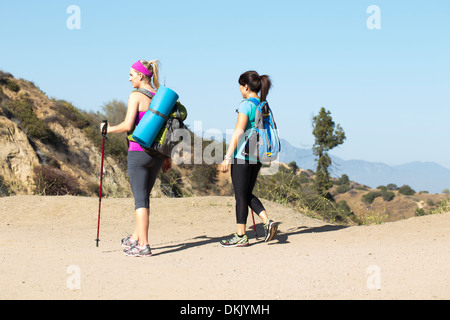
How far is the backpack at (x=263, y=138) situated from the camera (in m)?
6.36

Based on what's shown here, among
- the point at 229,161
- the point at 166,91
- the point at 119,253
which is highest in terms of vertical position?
the point at 166,91

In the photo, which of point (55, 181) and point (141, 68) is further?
point (55, 181)

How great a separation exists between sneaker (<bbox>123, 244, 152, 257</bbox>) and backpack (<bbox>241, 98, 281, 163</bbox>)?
166 cm

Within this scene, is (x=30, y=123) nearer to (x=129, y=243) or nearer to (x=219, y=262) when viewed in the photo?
(x=129, y=243)

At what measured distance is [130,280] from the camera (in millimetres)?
5008

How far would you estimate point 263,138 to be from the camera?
6410 millimetres

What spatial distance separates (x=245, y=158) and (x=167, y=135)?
105cm

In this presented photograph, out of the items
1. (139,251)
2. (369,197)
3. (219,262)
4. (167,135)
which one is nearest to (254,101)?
(167,135)

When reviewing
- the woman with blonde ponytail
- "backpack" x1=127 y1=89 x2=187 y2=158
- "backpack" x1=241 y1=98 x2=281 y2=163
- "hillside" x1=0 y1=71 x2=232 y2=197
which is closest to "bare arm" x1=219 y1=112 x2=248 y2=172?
"backpack" x1=241 y1=98 x2=281 y2=163

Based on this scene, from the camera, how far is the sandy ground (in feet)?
15.1

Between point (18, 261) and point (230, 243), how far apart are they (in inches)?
104

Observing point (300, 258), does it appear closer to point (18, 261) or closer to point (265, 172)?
point (18, 261)

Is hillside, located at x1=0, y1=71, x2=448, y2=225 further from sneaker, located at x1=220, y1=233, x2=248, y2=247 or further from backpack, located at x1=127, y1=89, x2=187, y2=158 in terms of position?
backpack, located at x1=127, y1=89, x2=187, y2=158
